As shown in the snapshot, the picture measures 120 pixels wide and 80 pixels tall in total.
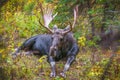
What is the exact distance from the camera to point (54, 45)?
11.0 metres

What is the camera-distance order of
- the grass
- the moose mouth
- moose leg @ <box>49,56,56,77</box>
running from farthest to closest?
the moose mouth
moose leg @ <box>49,56,56,77</box>
the grass

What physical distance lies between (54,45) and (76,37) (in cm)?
204

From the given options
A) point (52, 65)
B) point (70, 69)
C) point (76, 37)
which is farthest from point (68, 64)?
point (76, 37)

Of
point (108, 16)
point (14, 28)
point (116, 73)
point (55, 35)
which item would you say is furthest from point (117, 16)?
point (14, 28)

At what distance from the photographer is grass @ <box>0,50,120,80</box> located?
9.13m

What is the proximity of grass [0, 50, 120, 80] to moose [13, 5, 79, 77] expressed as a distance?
0.18 m

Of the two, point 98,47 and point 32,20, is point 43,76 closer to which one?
point 98,47

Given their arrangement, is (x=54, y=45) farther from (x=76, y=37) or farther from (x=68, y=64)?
(x=76, y=37)

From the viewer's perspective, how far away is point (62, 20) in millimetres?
13188

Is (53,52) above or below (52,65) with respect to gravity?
above

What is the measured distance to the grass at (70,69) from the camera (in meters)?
9.13

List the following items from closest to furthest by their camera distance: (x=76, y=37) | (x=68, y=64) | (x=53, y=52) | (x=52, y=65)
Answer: (x=52, y=65) → (x=68, y=64) → (x=53, y=52) → (x=76, y=37)

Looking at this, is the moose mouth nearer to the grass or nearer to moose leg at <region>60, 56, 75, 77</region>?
the grass

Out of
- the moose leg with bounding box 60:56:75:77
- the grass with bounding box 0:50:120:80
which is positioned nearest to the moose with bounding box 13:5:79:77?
the moose leg with bounding box 60:56:75:77
